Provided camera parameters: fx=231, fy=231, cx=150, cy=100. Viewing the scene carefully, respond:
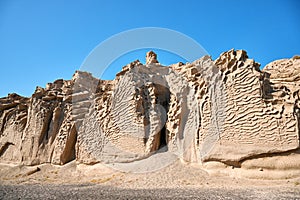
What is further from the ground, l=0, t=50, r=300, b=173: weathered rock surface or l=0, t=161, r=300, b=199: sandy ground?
l=0, t=50, r=300, b=173: weathered rock surface

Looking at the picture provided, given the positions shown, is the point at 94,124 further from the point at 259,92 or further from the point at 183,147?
the point at 259,92

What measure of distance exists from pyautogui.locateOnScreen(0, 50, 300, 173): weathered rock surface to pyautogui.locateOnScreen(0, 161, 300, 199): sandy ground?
0.67 m

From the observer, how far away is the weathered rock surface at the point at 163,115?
867cm

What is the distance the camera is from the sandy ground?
612 centimetres

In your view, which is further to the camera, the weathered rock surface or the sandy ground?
the weathered rock surface

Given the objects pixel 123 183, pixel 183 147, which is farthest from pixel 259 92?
pixel 123 183

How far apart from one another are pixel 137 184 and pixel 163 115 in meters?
4.49

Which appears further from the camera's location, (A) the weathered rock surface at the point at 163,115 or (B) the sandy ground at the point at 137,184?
(A) the weathered rock surface at the point at 163,115

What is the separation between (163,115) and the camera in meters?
12.4

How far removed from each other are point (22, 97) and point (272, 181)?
17.1m

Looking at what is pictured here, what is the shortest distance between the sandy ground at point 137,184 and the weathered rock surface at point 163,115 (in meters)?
0.67

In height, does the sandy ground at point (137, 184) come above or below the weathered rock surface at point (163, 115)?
below

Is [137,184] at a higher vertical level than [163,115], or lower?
lower

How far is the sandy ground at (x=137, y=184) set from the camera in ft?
20.1
